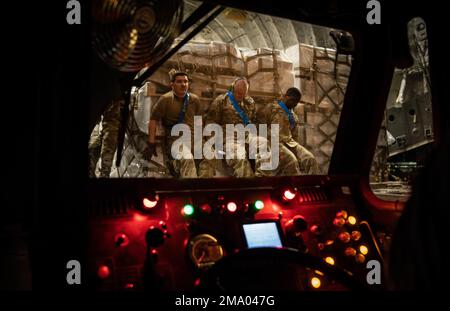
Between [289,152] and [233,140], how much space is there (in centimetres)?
87

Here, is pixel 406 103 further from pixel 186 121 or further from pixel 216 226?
pixel 216 226

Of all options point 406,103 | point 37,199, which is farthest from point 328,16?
point 406,103

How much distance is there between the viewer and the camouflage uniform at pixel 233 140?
5.41 meters

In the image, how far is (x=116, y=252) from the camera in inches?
53.6

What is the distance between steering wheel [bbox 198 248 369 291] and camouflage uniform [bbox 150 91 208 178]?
3.40 metres

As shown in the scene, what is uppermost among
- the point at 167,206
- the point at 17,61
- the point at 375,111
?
the point at 17,61

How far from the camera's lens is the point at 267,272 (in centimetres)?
135

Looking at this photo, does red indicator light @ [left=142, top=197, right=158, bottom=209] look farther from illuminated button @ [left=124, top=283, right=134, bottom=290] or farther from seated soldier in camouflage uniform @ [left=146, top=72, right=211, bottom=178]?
seated soldier in camouflage uniform @ [left=146, top=72, right=211, bottom=178]

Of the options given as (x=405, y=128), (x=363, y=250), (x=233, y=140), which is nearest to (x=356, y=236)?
(x=363, y=250)

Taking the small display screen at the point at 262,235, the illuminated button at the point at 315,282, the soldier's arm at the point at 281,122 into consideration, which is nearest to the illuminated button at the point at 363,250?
the illuminated button at the point at 315,282

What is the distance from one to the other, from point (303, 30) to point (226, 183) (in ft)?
19.1

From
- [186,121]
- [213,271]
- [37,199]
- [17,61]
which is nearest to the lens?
[213,271]

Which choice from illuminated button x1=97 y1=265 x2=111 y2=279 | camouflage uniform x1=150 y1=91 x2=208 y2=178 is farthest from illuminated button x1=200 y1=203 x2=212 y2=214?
camouflage uniform x1=150 y1=91 x2=208 y2=178

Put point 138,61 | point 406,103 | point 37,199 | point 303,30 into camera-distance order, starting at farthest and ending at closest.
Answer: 1. point 303,30
2. point 406,103
3. point 138,61
4. point 37,199
